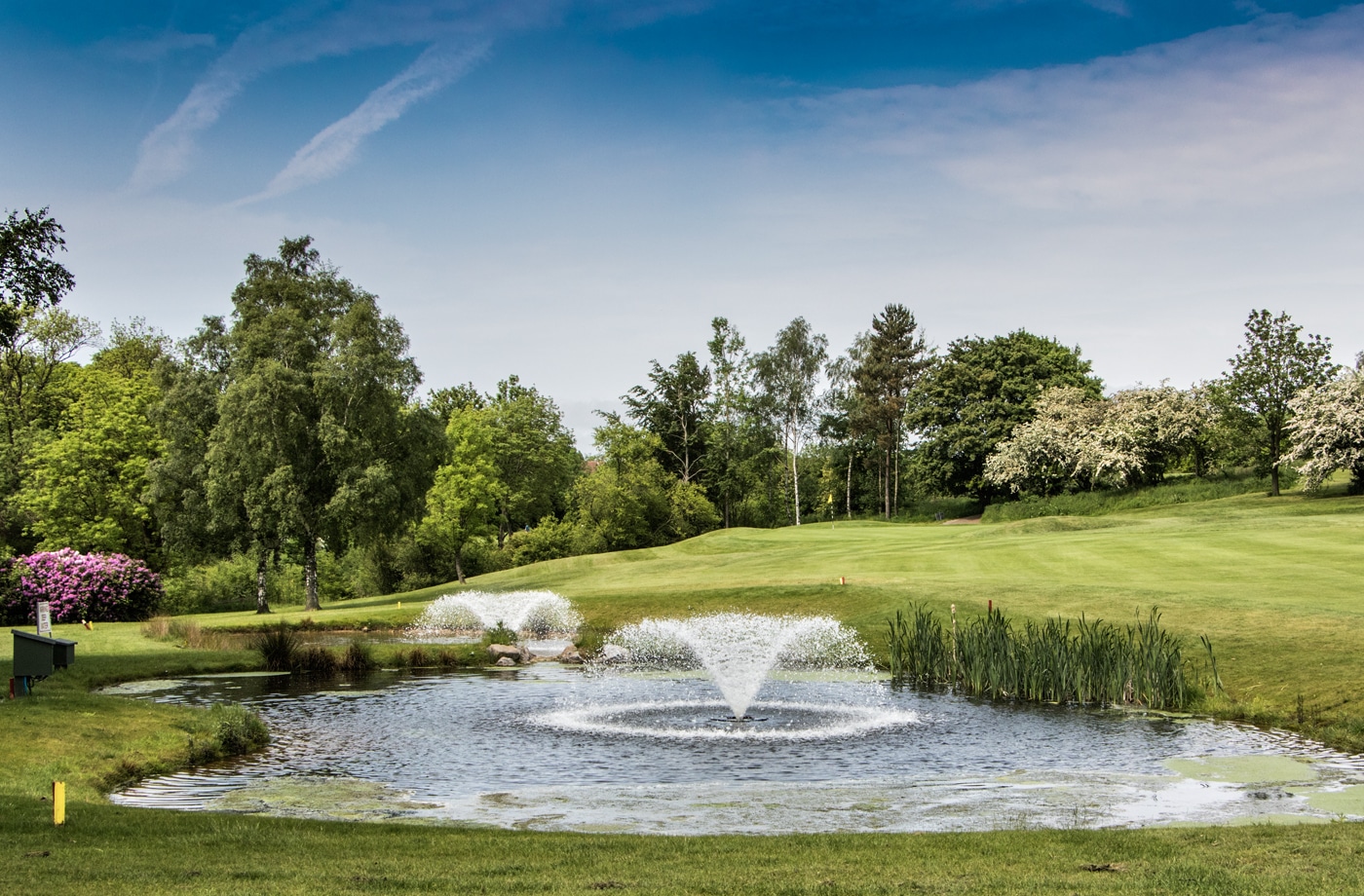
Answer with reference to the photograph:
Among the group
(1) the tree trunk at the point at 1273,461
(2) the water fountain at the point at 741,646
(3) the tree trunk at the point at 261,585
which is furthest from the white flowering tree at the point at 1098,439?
(3) the tree trunk at the point at 261,585

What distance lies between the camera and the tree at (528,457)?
8175 centimetres

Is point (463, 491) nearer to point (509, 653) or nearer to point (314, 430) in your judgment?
point (314, 430)

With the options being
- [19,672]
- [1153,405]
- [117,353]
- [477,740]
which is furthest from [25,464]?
[1153,405]

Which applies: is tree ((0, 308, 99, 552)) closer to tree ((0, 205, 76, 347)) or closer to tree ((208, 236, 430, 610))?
tree ((208, 236, 430, 610))

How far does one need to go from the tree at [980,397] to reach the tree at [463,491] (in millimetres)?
35718

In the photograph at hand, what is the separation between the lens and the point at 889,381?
9262cm

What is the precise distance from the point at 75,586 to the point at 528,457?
1614 inches

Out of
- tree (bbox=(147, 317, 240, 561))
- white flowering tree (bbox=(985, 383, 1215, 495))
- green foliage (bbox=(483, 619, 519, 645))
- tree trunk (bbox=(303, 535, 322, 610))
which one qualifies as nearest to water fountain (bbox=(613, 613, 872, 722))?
green foliage (bbox=(483, 619, 519, 645))

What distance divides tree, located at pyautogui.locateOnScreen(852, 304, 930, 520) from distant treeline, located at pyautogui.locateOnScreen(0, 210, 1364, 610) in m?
0.25

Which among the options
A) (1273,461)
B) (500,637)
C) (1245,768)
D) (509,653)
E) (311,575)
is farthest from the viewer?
(1273,461)

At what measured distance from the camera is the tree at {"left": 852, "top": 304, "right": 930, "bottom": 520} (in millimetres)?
90062

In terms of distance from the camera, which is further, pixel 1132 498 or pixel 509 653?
pixel 1132 498

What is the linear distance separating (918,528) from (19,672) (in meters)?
54.9

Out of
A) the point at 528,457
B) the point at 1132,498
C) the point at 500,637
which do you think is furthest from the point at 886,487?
the point at 500,637
